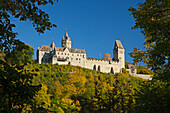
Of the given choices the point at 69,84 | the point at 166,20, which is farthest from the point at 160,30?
the point at 69,84

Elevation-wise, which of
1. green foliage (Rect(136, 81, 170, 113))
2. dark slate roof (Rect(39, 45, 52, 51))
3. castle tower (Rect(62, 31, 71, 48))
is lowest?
green foliage (Rect(136, 81, 170, 113))

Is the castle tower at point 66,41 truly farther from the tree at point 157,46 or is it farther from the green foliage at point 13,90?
the green foliage at point 13,90

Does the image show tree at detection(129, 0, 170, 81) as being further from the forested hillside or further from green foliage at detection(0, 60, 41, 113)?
the forested hillside

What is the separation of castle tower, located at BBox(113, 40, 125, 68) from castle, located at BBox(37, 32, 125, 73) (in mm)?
111

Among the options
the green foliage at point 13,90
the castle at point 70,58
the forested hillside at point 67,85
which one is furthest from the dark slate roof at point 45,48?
the green foliage at point 13,90

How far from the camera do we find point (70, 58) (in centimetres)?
7231

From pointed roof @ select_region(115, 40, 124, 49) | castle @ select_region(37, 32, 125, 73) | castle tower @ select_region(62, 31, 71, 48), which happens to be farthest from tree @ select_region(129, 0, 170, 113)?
pointed roof @ select_region(115, 40, 124, 49)

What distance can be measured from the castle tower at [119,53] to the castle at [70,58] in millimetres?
111

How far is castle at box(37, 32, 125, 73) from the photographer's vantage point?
233 ft

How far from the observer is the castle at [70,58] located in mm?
71125

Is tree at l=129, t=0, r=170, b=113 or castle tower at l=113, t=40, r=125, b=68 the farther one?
castle tower at l=113, t=40, r=125, b=68

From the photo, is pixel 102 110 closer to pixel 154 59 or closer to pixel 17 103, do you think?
pixel 154 59

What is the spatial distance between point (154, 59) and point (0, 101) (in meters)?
6.82

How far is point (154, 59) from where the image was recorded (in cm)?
994
